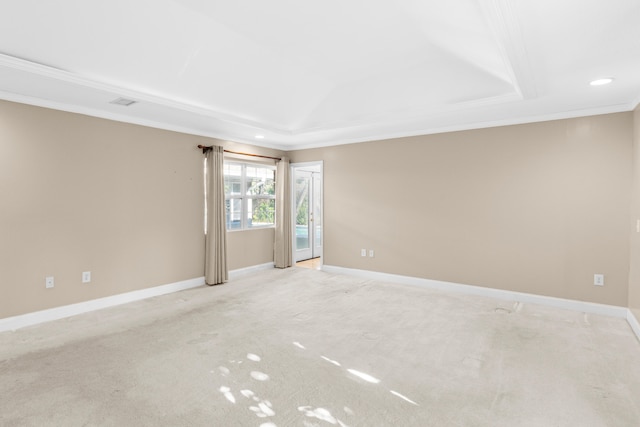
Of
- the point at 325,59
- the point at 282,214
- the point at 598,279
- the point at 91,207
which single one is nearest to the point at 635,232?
the point at 598,279

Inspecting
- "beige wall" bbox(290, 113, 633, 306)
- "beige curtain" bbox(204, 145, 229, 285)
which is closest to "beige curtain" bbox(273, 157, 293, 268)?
Result: "beige wall" bbox(290, 113, 633, 306)

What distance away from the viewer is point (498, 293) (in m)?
4.56

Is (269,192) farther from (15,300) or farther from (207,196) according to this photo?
(15,300)

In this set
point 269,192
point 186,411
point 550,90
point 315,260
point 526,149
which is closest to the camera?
point 186,411

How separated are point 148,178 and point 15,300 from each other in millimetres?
1930

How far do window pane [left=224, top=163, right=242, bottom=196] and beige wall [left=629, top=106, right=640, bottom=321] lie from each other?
208 inches

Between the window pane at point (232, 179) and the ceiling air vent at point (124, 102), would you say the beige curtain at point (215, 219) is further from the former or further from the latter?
the ceiling air vent at point (124, 102)

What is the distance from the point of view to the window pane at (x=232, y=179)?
18.5 ft

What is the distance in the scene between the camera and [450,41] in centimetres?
314

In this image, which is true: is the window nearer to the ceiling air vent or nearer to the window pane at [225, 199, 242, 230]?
the window pane at [225, 199, 242, 230]

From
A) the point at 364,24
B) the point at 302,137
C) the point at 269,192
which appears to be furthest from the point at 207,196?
the point at 364,24

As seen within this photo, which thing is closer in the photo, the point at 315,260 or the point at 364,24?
the point at 364,24

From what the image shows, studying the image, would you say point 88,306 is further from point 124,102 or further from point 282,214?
point 282,214

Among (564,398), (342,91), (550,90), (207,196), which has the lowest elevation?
(564,398)
